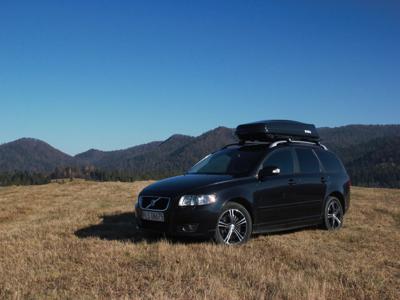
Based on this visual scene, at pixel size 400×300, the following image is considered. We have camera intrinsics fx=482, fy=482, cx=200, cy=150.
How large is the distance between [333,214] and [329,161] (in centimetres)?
116

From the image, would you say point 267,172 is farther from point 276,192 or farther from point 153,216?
point 153,216

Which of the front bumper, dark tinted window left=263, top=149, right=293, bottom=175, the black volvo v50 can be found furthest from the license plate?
dark tinted window left=263, top=149, right=293, bottom=175

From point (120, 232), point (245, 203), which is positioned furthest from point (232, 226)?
point (120, 232)

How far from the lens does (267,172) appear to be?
8430mm

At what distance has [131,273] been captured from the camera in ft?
19.2

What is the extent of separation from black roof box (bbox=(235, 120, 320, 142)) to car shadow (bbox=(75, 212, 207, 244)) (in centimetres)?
258

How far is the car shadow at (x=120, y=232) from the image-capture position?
326 inches

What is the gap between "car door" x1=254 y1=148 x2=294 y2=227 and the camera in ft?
27.9

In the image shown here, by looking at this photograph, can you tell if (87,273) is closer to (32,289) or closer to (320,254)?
(32,289)

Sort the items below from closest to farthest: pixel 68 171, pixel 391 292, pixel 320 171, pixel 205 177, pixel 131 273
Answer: pixel 391 292 < pixel 131 273 < pixel 205 177 < pixel 320 171 < pixel 68 171

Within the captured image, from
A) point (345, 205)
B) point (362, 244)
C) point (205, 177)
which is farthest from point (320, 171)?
point (205, 177)

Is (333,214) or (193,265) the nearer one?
(193,265)

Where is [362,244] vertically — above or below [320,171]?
below

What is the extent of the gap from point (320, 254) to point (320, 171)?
3.06m
